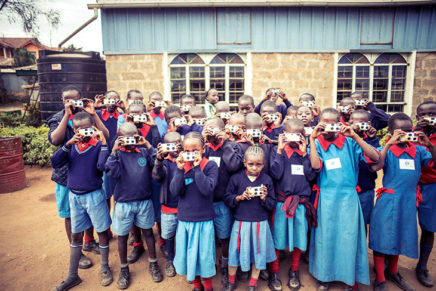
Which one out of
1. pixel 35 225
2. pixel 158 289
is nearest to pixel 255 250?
pixel 158 289

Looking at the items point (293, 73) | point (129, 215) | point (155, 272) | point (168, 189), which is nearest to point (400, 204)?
point (168, 189)

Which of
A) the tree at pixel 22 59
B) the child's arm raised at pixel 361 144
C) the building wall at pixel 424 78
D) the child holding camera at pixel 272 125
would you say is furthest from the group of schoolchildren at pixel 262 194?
the tree at pixel 22 59

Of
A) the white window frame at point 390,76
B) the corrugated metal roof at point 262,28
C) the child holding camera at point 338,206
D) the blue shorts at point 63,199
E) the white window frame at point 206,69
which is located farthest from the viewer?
the white window frame at point 390,76

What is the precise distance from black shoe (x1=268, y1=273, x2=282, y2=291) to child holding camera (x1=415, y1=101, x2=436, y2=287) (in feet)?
5.23

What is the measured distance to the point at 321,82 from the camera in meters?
7.77

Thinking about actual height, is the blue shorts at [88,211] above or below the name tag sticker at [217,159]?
below

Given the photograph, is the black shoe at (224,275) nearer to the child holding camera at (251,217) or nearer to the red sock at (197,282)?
the child holding camera at (251,217)

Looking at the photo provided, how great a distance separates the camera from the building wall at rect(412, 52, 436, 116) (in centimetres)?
785

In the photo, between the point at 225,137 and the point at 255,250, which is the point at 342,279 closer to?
the point at 255,250

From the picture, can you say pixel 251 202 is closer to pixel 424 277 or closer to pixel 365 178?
pixel 365 178

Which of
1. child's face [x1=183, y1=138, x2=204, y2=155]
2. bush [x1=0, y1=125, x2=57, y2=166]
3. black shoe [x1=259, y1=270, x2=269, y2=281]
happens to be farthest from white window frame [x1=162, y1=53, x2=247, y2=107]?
black shoe [x1=259, y1=270, x2=269, y2=281]

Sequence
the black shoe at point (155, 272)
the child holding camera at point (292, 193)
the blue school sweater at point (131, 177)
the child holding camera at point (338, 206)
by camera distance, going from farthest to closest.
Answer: the black shoe at point (155, 272), the blue school sweater at point (131, 177), the child holding camera at point (292, 193), the child holding camera at point (338, 206)

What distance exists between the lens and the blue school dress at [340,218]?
2639mm

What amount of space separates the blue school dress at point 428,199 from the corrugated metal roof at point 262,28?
5.60 meters
